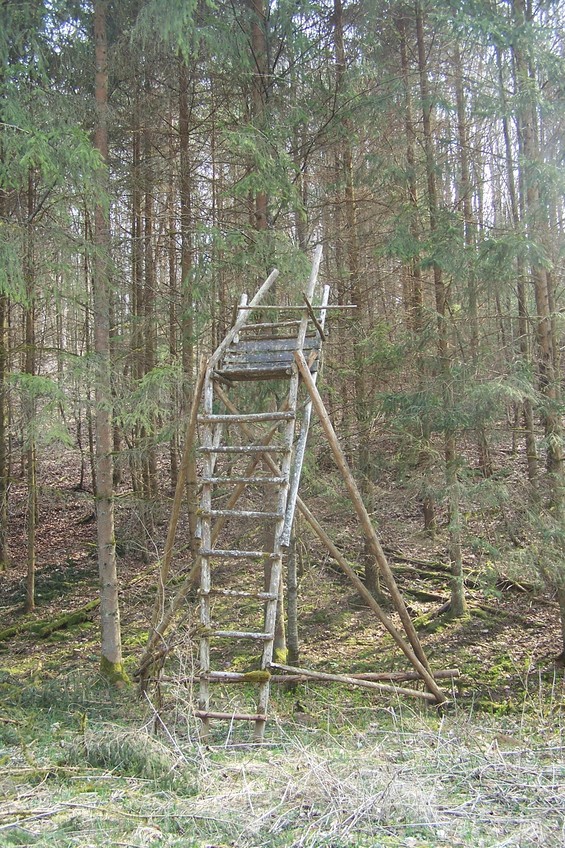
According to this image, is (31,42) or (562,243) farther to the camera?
(562,243)

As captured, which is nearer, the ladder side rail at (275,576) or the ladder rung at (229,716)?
the ladder rung at (229,716)

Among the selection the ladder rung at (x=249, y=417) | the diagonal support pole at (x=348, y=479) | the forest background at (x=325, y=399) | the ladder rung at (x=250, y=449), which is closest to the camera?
the forest background at (x=325, y=399)

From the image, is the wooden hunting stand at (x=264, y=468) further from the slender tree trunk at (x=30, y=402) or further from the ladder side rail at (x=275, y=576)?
the slender tree trunk at (x=30, y=402)

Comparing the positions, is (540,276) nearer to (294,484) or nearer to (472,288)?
(472,288)

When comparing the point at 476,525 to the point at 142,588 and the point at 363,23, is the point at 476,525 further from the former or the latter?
the point at 363,23

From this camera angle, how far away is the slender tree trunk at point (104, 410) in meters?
9.02

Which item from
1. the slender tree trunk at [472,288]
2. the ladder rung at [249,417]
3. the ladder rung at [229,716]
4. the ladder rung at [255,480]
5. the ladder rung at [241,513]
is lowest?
the ladder rung at [229,716]

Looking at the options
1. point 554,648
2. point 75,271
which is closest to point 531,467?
point 554,648

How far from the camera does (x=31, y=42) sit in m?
8.52

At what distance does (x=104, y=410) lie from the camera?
362 inches

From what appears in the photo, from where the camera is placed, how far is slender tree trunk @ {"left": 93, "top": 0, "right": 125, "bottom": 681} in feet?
29.6

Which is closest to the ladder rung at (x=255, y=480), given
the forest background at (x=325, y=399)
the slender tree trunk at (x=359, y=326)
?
the forest background at (x=325, y=399)

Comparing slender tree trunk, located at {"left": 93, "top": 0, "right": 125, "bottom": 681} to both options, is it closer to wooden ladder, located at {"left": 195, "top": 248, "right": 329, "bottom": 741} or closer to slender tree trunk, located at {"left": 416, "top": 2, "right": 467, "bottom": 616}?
wooden ladder, located at {"left": 195, "top": 248, "right": 329, "bottom": 741}

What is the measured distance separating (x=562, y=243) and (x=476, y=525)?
243 inches
